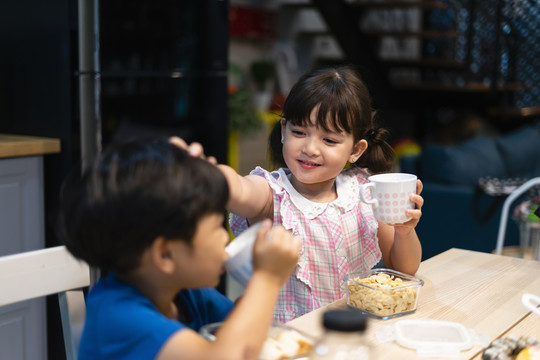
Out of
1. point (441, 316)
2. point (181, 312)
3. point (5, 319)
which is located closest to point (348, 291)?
point (441, 316)

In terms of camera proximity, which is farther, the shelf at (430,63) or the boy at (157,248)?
the shelf at (430,63)

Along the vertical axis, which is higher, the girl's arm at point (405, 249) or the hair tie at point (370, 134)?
the hair tie at point (370, 134)

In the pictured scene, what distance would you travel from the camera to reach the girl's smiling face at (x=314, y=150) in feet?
4.52

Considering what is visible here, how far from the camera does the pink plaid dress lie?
4.73 ft

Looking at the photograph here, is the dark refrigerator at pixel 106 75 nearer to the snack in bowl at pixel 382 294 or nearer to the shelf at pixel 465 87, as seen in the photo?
the snack in bowl at pixel 382 294

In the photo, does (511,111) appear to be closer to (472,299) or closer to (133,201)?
→ (472,299)

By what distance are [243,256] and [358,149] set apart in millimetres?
731

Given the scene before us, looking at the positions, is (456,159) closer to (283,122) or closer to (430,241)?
(430,241)

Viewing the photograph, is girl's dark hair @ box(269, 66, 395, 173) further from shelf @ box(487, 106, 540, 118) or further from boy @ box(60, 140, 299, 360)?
shelf @ box(487, 106, 540, 118)

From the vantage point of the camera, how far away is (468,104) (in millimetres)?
6254

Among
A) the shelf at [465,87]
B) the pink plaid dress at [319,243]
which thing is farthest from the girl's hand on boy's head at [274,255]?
the shelf at [465,87]

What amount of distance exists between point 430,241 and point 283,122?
2522 millimetres

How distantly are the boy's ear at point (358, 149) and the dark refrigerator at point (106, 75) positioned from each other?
1042 mm

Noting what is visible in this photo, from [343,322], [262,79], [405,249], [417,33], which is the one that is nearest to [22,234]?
[405,249]
